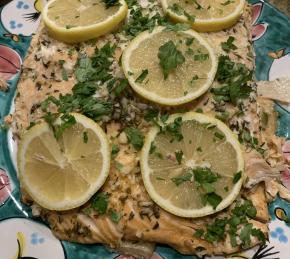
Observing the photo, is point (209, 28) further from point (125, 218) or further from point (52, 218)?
point (52, 218)

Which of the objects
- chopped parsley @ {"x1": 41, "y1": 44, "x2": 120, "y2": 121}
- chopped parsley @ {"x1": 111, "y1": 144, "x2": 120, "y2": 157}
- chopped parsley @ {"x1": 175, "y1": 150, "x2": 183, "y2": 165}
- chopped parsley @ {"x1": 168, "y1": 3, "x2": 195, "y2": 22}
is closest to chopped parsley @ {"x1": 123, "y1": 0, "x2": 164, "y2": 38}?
chopped parsley @ {"x1": 168, "y1": 3, "x2": 195, "y2": 22}

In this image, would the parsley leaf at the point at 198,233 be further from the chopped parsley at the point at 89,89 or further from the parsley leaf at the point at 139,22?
the parsley leaf at the point at 139,22

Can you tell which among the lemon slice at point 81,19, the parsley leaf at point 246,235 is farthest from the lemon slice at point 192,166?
the lemon slice at point 81,19

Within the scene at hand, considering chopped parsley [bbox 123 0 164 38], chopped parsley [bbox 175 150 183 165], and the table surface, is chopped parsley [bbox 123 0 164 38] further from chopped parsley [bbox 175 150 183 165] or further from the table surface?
the table surface

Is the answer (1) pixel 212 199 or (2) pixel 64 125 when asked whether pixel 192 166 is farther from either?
(2) pixel 64 125

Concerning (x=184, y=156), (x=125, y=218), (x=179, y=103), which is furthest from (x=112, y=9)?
(x=125, y=218)

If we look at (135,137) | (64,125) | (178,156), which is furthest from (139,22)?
(178,156)
